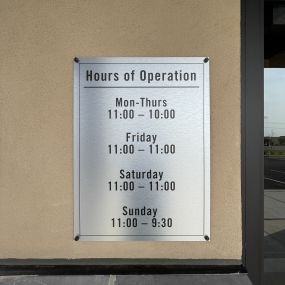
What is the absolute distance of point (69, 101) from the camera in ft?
6.37

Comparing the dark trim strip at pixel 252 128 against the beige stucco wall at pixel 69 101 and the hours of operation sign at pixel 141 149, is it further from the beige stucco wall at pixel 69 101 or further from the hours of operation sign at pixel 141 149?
the hours of operation sign at pixel 141 149

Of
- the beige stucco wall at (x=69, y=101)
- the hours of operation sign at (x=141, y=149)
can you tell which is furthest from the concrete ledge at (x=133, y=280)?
the hours of operation sign at (x=141, y=149)

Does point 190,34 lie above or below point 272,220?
above

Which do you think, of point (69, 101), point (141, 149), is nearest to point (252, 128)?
point (141, 149)

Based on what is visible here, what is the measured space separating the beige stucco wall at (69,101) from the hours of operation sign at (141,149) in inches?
2.6

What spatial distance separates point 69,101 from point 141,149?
0.54 metres

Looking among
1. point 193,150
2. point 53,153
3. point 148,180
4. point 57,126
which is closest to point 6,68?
point 57,126

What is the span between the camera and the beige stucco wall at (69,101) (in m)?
1.94

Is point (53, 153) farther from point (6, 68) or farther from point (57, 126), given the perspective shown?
point (6, 68)

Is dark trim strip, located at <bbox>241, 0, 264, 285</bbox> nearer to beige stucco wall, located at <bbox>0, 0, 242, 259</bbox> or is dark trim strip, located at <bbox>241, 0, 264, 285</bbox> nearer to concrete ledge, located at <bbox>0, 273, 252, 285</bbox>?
beige stucco wall, located at <bbox>0, 0, 242, 259</bbox>

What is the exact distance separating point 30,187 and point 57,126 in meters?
0.42

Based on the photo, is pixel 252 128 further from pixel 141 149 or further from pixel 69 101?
pixel 69 101

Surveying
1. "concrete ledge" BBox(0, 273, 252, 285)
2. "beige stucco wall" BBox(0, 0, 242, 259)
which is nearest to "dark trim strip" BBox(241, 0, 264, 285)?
"beige stucco wall" BBox(0, 0, 242, 259)

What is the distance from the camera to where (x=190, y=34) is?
1.94m
